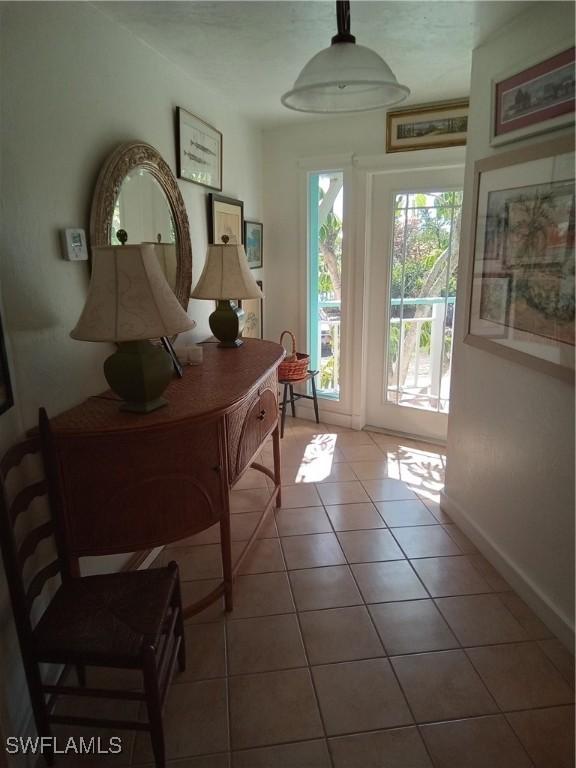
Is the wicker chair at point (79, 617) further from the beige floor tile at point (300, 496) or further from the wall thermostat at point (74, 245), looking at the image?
the beige floor tile at point (300, 496)

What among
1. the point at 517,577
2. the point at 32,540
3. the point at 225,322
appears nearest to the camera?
the point at 32,540

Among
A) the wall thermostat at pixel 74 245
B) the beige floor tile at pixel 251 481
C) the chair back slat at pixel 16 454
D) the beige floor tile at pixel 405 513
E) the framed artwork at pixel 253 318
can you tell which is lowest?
the beige floor tile at pixel 405 513

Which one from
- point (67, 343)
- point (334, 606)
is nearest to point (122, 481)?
point (67, 343)

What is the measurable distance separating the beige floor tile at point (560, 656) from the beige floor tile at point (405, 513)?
81cm

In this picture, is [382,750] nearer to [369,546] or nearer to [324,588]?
[324,588]

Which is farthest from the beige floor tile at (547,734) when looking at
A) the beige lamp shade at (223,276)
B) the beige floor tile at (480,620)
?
the beige lamp shade at (223,276)

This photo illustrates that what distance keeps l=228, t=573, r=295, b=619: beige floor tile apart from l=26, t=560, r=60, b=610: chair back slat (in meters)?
0.74

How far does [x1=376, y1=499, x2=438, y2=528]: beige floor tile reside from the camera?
2.48 meters

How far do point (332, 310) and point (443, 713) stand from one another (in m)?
2.72

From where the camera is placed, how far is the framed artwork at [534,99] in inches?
61.6

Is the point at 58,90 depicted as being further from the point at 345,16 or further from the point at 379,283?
the point at 379,283

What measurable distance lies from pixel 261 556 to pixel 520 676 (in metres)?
1.12

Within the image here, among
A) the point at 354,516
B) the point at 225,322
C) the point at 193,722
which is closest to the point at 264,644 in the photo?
the point at 193,722

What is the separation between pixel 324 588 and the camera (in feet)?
6.61
